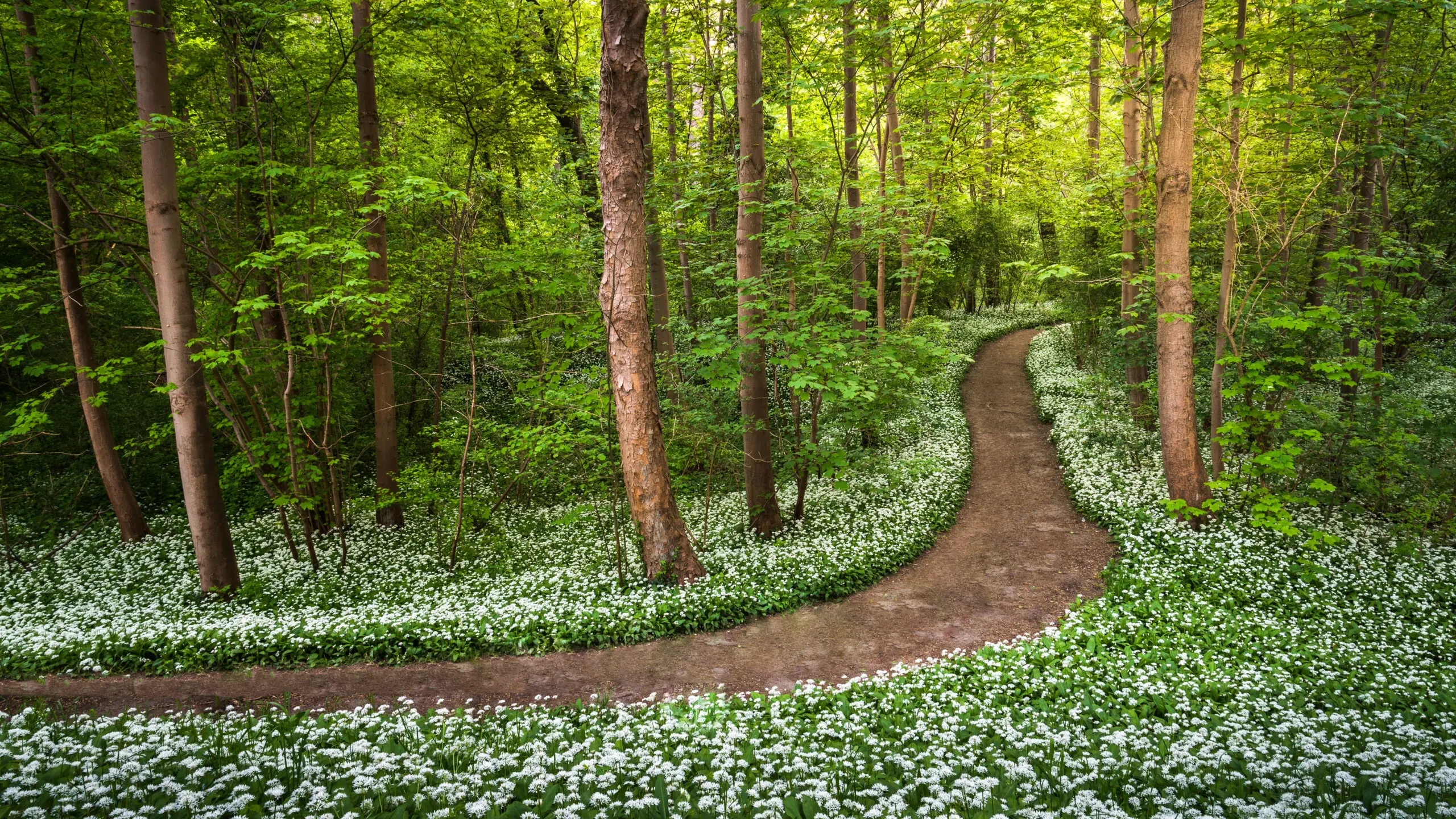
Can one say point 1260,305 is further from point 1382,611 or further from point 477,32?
point 477,32

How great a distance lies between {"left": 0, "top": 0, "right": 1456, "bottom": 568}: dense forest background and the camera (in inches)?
367

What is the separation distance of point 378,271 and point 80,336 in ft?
17.1

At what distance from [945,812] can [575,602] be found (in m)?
5.67

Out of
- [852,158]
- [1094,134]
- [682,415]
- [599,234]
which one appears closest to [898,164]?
[852,158]

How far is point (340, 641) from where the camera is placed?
731 cm

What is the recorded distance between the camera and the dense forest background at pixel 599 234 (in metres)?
9.33

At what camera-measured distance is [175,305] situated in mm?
8633

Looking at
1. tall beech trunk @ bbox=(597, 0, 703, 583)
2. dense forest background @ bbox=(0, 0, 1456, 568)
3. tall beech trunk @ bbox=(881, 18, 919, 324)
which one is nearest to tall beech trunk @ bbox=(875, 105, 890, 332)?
dense forest background @ bbox=(0, 0, 1456, 568)

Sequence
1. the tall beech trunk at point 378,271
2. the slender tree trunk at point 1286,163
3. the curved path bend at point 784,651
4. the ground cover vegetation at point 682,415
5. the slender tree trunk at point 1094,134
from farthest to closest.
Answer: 1. the slender tree trunk at point 1094,134
2. the tall beech trunk at point 378,271
3. the slender tree trunk at point 1286,163
4. the curved path bend at point 784,651
5. the ground cover vegetation at point 682,415

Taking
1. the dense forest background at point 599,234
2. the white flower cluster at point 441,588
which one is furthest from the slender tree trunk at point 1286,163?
the white flower cluster at point 441,588

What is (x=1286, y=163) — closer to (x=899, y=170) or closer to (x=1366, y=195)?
(x=1366, y=195)

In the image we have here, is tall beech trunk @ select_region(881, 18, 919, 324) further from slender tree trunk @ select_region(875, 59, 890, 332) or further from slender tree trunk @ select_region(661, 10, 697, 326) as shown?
slender tree trunk @ select_region(661, 10, 697, 326)

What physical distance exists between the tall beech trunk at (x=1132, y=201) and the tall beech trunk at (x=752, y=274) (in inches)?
245

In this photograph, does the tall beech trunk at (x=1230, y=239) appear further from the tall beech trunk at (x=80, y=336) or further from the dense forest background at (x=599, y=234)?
the tall beech trunk at (x=80, y=336)
